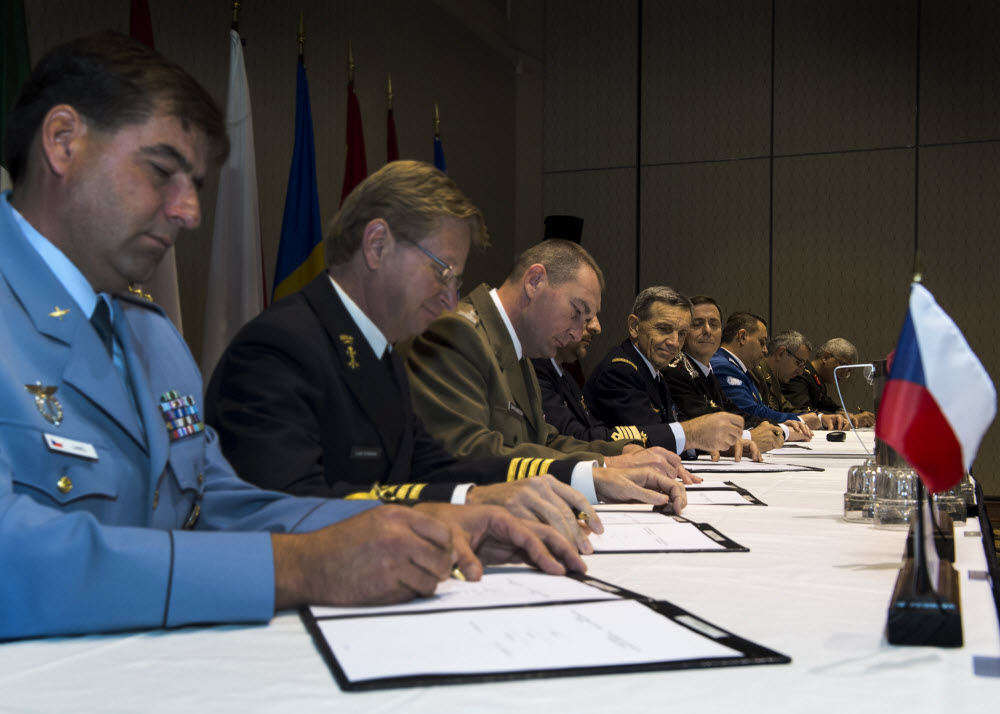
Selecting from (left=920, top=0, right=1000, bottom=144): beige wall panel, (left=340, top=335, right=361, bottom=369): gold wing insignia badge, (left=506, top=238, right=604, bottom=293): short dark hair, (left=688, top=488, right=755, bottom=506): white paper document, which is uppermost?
(left=920, top=0, right=1000, bottom=144): beige wall panel

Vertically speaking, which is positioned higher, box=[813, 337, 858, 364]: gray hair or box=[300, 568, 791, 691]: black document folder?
box=[813, 337, 858, 364]: gray hair

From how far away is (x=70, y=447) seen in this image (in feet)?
3.66

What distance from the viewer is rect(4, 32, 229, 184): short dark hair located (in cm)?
123

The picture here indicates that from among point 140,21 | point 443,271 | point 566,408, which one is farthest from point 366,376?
point 140,21

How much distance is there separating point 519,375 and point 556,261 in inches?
17.6

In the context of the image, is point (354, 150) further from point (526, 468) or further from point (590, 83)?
point (590, 83)

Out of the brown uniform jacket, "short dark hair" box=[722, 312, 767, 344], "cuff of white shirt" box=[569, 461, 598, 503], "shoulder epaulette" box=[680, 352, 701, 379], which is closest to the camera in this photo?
"cuff of white shirt" box=[569, 461, 598, 503]

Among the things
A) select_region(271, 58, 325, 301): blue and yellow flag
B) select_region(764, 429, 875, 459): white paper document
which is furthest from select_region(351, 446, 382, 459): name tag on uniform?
select_region(271, 58, 325, 301): blue and yellow flag

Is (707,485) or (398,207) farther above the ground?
(398,207)

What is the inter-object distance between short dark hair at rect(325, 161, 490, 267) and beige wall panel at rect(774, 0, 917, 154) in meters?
7.02

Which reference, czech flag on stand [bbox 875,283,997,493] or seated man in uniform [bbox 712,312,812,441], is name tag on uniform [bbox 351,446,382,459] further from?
seated man in uniform [bbox 712,312,812,441]

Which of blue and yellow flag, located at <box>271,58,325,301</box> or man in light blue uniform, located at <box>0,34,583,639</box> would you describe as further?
blue and yellow flag, located at <box>271,58,325,301</box>

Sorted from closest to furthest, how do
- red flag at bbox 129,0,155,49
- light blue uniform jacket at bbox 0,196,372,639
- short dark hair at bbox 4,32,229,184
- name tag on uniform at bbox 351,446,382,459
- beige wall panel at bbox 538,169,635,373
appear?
light blue uniform jacket at bbox 0,196,372,639 → short dark hair at bbox 4,32,229,184 → name tag on uniform at bbox 351,446,382,459 → red flag at bbox 129,0,155,49 → beige wall panel at bbox 538,169,635,373

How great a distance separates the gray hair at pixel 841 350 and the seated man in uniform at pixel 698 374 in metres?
2.20
